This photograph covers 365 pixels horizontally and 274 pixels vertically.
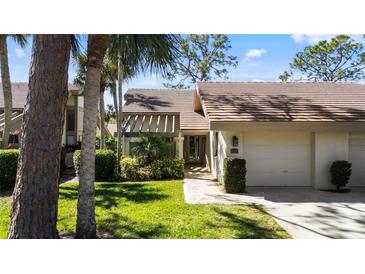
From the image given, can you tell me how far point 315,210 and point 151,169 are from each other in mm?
10538

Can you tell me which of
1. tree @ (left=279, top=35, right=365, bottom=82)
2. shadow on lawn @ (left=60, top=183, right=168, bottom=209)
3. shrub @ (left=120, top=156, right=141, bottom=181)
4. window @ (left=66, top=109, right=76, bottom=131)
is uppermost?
tree @ (left=279, top=35, right=365, bottom=82)

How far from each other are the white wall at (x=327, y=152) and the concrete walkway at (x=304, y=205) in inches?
40.7

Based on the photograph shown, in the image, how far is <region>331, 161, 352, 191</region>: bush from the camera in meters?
15.2

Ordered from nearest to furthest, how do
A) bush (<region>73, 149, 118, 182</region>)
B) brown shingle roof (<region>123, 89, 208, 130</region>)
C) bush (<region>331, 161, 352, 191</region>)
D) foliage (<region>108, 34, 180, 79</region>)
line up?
foliage (<region>108, 34, 180, 79</region>) < bush (<region>331, 161, 352, 191</region>) < bush (<region>73, 149, 118, 182</region>) < brown shingle roof (<region>123, 89, 208, 130</region>)

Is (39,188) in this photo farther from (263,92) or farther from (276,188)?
(263,92)

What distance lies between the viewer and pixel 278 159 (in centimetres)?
1655

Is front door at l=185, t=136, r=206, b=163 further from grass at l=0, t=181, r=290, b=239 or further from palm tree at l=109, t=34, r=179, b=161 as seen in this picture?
palm tree at l=109, t=34, r=179, b=161

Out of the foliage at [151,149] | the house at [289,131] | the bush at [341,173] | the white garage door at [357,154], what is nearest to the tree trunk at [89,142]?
the house at [289,131]

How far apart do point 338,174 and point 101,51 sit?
13.4m

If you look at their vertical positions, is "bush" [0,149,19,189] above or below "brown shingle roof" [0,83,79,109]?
below

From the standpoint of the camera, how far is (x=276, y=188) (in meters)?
15.9

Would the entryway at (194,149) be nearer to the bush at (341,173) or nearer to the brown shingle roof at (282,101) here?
the brown shingle roof at (282,101)

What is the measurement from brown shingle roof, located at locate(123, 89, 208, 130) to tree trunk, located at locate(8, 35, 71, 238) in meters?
15.7

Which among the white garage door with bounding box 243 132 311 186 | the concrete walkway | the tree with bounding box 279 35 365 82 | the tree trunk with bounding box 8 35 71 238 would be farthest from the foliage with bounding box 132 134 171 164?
the tree with bounding box 279 35 365 82
